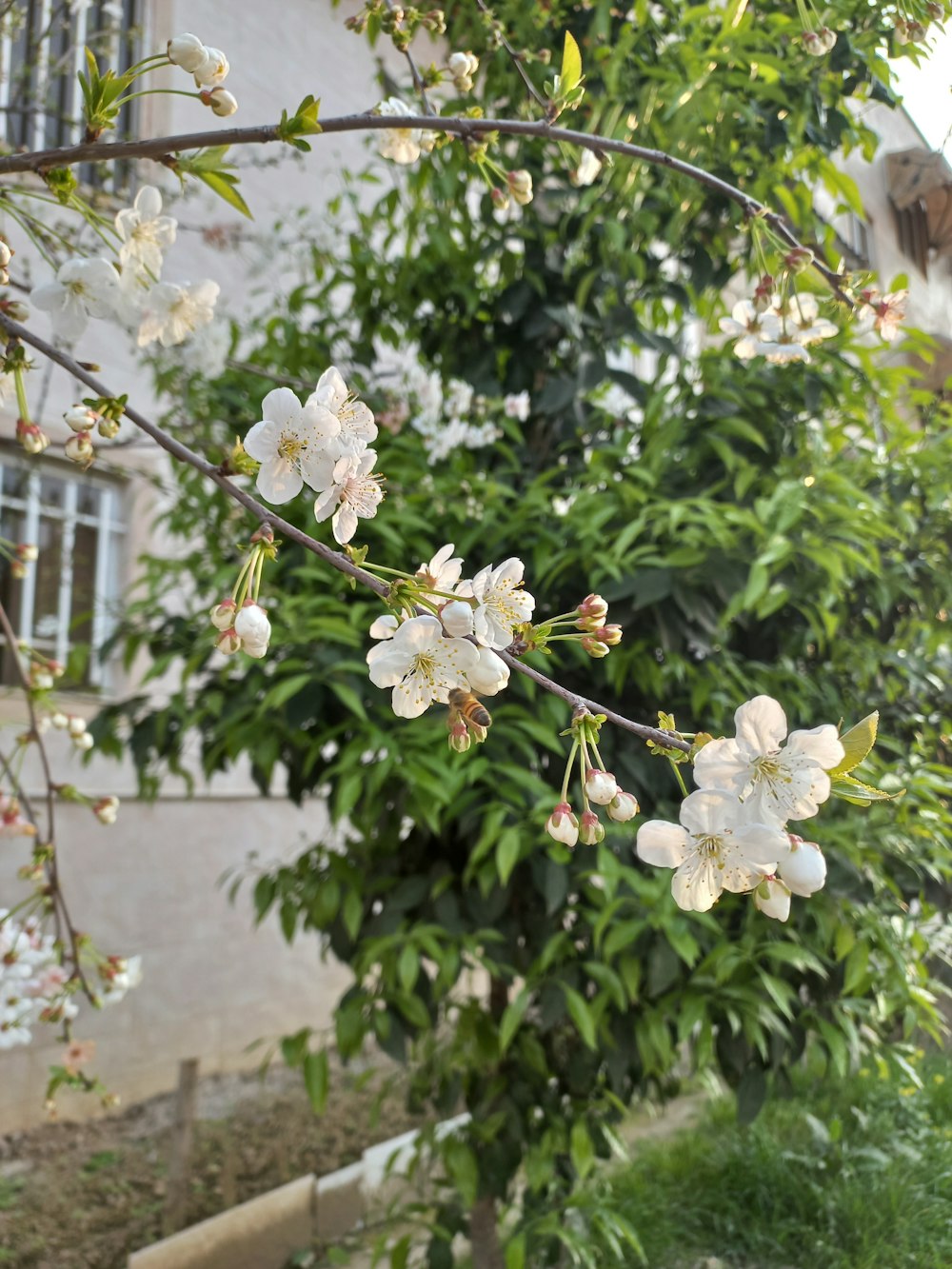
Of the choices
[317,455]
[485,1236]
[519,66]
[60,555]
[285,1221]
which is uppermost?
[519,66]

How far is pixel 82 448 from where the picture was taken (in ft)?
2.16

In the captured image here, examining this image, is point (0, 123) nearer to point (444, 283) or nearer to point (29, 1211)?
point (444, 283)

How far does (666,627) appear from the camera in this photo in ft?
4.60

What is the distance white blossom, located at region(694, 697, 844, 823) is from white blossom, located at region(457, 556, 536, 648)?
12 cm

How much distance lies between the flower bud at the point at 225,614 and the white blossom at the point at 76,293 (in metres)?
0.40

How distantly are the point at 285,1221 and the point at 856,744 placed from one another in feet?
6.60

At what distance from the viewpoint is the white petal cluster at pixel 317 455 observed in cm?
56

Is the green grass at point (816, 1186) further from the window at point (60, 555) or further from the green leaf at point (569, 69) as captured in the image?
the window at point (60, 555)

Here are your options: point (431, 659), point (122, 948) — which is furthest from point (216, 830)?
point (431, 659)

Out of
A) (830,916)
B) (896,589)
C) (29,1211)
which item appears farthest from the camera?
(29,1211)

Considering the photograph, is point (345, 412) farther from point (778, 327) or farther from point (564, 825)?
point (778, 327)

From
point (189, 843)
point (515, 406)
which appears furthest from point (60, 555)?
point (515, 406)

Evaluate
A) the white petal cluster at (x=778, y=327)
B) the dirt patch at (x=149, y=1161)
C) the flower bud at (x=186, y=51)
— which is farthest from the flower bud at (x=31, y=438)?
the dirt patch at (x=149, y=1161)

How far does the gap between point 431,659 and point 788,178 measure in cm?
130
